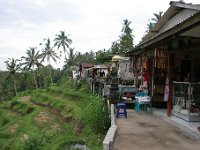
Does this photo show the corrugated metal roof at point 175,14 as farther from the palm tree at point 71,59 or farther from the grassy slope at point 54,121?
the palm tree at point 71,59

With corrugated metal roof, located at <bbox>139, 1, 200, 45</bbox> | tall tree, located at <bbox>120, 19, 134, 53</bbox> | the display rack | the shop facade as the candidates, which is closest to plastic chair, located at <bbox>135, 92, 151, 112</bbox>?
the shop facade

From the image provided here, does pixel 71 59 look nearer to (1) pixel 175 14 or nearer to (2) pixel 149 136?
(1) pixel 175 14

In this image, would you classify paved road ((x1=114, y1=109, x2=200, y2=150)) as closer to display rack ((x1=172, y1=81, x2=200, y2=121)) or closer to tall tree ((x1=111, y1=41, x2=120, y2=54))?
display rack ((x1=172, y1=81, x2=200, y2=121))

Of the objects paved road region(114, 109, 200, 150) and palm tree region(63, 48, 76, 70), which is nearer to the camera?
paved road region(114, 109, 200, 150)

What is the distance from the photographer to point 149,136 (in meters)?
9.55

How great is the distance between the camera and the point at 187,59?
13320 millimetres

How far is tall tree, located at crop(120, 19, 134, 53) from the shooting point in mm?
44500

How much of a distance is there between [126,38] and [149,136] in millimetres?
38351

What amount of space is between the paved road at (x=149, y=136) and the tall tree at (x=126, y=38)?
32.4 meters

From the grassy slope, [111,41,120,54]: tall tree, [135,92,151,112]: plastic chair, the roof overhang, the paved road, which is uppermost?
[111,41,120,54]: tall tree

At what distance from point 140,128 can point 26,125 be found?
2368 centimetres

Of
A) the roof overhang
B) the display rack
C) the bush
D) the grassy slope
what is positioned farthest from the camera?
the grassy slope

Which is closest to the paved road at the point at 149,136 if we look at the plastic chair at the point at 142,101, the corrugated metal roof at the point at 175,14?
the plastic chair at the point at 142,101

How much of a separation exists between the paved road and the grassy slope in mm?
1365
